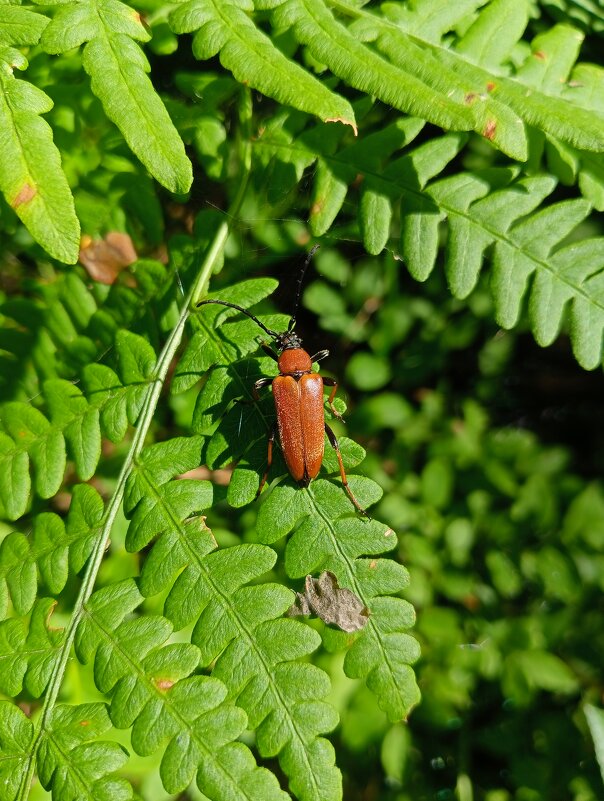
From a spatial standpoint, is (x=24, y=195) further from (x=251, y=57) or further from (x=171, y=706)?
(x=171, y=706)

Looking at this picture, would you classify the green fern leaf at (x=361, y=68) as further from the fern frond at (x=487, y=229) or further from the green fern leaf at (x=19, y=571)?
the green fern leaf at (x=19, y=571)

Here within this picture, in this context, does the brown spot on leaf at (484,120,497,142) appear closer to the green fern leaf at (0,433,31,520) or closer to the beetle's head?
the beetle's head

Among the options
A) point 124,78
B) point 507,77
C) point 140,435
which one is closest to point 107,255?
point 140,435

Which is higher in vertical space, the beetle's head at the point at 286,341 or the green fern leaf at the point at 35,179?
the green fern leaf at the point at 35,179

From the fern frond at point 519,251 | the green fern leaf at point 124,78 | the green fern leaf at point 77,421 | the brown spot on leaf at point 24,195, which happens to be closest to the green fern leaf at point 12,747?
the green fern leaf at point 77,421

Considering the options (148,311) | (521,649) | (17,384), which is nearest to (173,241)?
(148,311)

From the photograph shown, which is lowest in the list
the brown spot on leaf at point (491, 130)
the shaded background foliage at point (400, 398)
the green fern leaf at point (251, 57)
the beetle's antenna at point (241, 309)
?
the shaded background foliage at point (400, 398)

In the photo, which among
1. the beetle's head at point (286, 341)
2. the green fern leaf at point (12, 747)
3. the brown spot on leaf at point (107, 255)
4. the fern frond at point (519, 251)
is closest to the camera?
the green fern leaf at point (12, 747)
